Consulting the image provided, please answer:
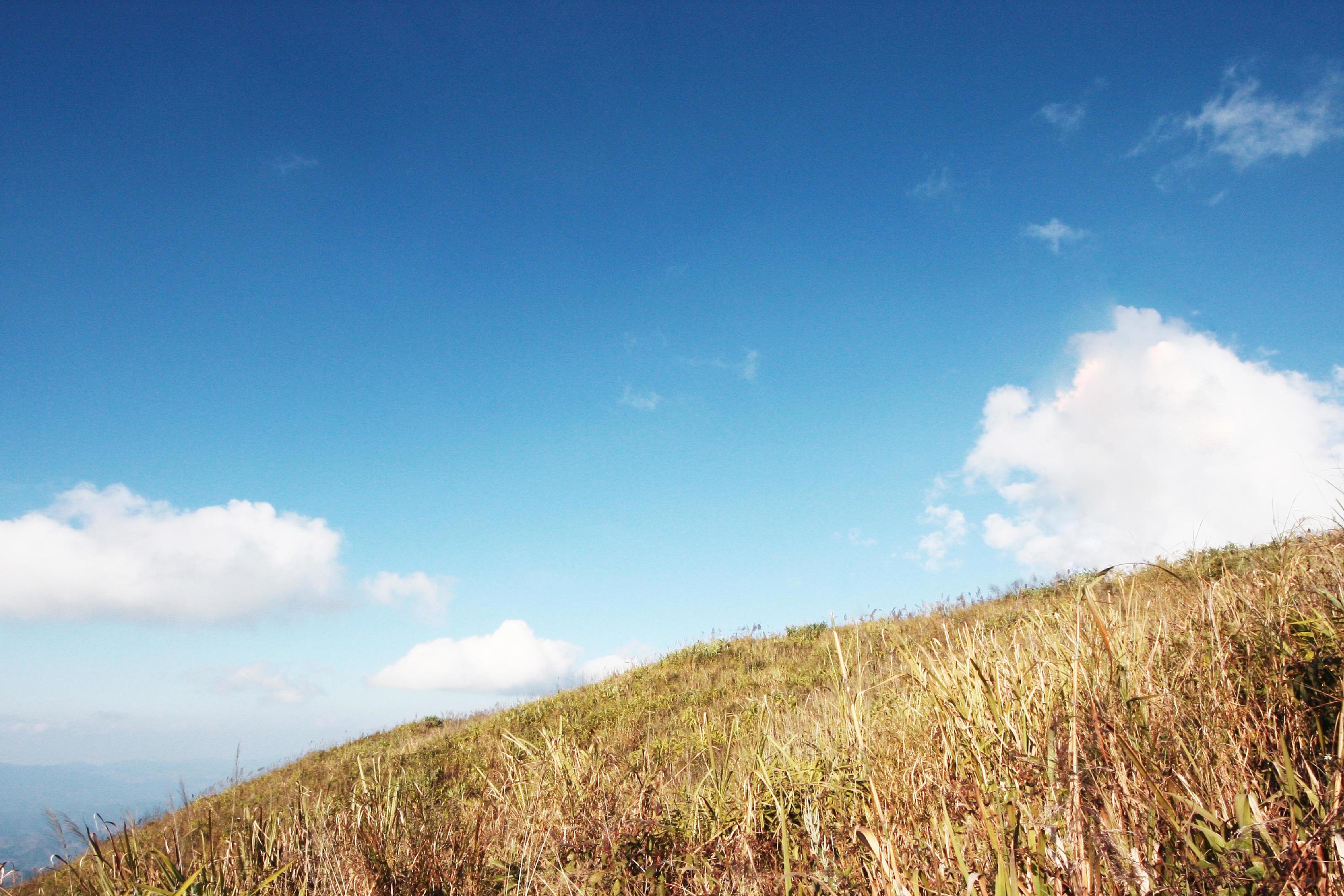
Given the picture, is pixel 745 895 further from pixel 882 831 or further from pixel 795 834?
pixel 795 834

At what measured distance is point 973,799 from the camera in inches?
102

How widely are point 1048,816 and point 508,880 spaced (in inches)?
104

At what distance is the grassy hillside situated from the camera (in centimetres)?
196

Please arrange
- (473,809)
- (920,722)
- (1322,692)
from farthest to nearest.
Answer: (473,809) < (920,722) < (1322,692)

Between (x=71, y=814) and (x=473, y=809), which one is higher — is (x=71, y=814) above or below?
above

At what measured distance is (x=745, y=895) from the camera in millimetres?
2500

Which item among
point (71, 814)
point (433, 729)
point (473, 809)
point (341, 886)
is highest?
point (71, 814)

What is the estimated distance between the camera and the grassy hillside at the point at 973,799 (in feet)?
6.45

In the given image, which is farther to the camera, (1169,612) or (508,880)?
(1169,612)

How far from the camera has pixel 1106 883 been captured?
1740 millimetres

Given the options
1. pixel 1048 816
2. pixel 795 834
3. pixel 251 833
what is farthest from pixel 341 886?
pixel 1048 816

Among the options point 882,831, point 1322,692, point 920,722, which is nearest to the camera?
point 882,831

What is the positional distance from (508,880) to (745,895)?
1.43 metres

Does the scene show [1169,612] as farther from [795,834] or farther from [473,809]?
[473,809]
